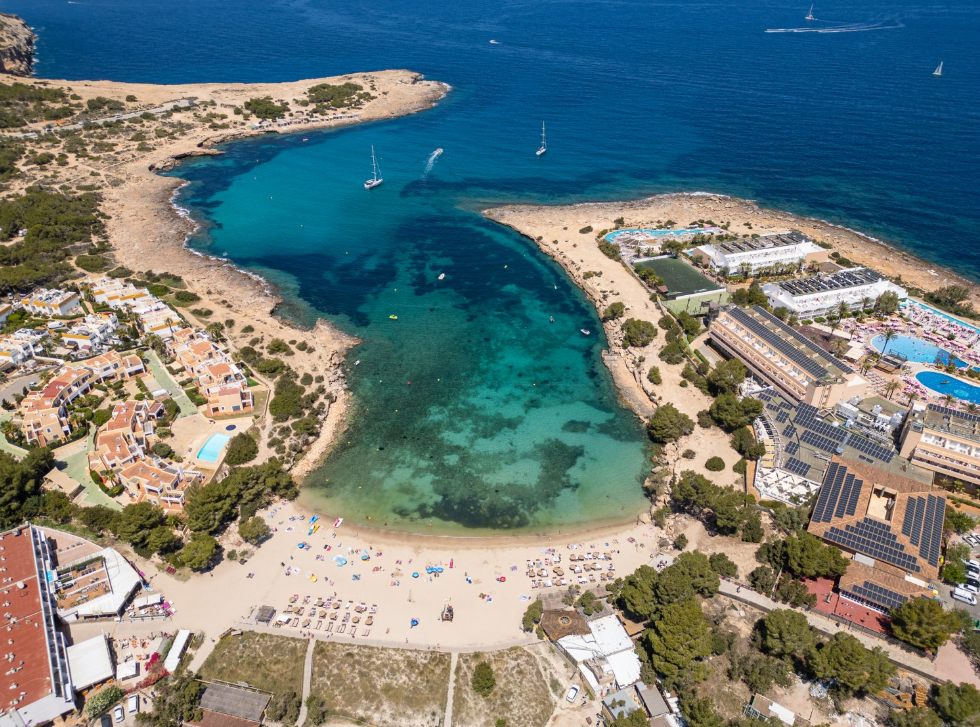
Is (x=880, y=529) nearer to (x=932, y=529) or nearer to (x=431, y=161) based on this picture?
(x=932, y=529)

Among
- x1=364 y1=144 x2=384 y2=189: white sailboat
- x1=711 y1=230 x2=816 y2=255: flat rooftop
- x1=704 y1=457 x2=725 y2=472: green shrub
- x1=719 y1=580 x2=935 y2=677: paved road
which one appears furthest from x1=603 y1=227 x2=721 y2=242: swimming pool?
x1=719 y1=580 x2=935 y2=677: paved road

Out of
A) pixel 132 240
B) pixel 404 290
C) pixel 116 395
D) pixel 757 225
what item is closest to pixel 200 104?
pixel 132 240

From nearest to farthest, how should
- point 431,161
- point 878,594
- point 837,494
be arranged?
point 878,594
point 837,494
point 431,161

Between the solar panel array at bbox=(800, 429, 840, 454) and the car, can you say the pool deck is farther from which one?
the car

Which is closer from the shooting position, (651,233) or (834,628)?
(834,628)

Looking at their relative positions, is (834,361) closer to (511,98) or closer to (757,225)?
(757,225)

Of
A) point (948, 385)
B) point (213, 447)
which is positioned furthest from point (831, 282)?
point (213, 447)

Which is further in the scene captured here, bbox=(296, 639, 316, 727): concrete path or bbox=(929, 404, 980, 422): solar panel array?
bbox=(929, 404, 980, 422): solar panel array
